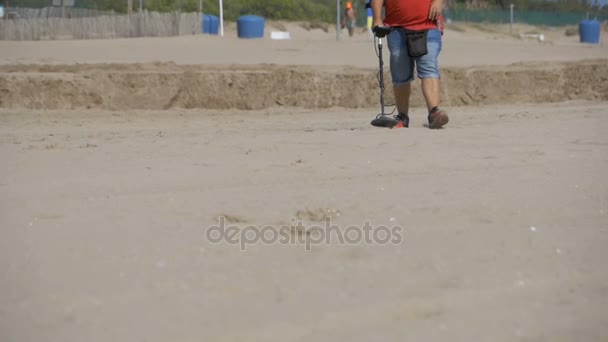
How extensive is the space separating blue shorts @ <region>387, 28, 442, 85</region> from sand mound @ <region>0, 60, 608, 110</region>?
3.41 m

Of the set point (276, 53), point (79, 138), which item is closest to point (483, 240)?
point (79, 138)

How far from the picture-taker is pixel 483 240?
3402 mm

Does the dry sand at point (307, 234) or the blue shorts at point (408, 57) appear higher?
the blue shorts at point (408, 57)

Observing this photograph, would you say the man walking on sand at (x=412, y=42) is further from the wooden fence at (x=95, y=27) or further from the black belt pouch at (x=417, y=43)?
the wooden fence at (x=95, y=27)

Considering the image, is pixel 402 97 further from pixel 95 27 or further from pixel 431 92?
pixel 95 27

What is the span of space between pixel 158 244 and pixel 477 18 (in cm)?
5070

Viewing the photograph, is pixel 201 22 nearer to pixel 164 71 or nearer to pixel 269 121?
pixel 164 71

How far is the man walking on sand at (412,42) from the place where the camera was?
715cm

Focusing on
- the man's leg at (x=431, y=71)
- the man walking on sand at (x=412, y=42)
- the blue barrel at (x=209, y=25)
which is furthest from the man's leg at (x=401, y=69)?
the blue barrel at (x=209, y=25)

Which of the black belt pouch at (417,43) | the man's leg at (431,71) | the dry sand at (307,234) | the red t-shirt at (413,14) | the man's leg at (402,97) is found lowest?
the dry sand at (307,234)

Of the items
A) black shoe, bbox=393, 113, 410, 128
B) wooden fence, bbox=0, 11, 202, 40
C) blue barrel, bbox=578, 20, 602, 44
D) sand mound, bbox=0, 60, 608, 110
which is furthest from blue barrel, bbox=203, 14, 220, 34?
black shoe, bbox=393, 113, 410, 128

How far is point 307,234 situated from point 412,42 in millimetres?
3976

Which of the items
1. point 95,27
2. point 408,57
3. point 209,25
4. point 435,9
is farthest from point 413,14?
point 209,25

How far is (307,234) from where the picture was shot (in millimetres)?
3463
